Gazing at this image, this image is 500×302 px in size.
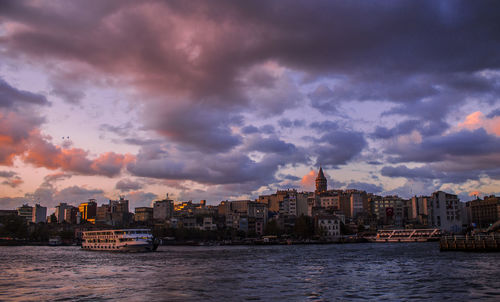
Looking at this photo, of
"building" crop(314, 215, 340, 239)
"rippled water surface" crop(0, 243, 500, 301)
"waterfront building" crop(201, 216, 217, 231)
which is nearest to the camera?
"rippled water surface" crop(0, 243, 500, 301)

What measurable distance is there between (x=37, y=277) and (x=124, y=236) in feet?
189

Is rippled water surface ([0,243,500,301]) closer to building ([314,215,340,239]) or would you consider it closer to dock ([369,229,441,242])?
dock ([369,229,441,242])

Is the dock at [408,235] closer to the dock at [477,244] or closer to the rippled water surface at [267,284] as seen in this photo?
the dock at [477,244]

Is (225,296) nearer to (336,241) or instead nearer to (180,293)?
(180,293)

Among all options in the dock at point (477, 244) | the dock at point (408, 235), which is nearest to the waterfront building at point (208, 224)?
the dock at point (408, 235)

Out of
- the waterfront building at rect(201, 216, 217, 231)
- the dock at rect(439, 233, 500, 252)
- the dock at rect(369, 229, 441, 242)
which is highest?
the waterfront building at rect(201, 216, 217, 231)

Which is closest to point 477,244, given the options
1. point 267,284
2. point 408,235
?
point 267,284

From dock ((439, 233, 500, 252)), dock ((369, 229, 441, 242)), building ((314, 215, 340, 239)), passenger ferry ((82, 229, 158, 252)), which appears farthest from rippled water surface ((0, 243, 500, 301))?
building ((314, 215, 340, 239))

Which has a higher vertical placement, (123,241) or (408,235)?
(123,241)

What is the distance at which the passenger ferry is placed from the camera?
104 m

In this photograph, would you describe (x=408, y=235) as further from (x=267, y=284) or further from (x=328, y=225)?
(x=267, y=284)

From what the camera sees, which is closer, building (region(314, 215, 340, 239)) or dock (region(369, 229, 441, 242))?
dock (region(369, 229, 441, 242))

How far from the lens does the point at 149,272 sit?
182ft

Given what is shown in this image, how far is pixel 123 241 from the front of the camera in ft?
362
